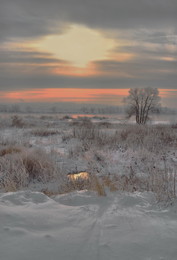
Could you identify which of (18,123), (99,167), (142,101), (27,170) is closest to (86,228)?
(27,170)

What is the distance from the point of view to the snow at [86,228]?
8.02 ft

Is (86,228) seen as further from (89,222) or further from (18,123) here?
(18,123)

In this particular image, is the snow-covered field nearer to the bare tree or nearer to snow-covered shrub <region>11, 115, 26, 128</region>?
snow-covered shrub <region>11, 115, 26, 128</region>

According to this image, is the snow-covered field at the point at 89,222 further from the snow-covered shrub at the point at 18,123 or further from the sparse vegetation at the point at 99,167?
the snow-covered shrub at the point at 18,123

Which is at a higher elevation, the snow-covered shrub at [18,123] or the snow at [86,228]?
the snow at [86,228]

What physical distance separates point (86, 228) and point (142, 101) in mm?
38431

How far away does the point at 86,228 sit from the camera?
2955 mm

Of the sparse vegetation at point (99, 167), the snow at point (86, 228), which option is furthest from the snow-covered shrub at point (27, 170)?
the snow at point (86, 228)

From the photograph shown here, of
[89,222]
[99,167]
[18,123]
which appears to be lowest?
[99,167]

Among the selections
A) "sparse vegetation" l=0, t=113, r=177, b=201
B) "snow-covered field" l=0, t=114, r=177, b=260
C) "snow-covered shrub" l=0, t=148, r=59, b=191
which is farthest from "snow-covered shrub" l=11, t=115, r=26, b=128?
"snow-covered field" l=0, t=114, r=177, b=260

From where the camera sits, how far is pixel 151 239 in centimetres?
274

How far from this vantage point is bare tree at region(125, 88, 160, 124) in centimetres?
3934

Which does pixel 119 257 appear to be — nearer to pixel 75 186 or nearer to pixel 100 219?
pixel 100 219

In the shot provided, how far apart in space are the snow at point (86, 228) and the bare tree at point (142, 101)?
3590 centimetres
